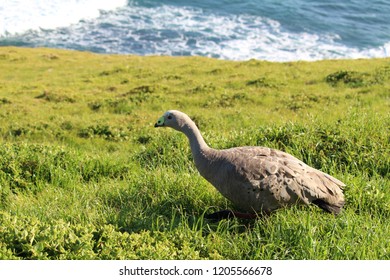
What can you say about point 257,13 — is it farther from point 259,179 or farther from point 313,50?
point 259,179

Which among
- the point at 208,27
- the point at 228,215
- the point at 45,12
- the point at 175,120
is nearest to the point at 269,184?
the point at 228,215

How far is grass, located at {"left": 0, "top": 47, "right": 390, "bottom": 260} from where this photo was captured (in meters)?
5.73

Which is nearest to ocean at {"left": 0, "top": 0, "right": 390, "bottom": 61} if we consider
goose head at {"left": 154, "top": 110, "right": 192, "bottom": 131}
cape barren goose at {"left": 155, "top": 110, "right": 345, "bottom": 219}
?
goose head at {"left": 154, "top": 110, "right": 192, "bottom": 131}

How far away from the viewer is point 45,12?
59.0 m

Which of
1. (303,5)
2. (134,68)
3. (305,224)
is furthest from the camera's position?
(303,5)

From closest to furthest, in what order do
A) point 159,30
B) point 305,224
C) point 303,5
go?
point 305,224, point 159,30, point 303,5

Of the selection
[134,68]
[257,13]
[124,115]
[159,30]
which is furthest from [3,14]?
[124,115]

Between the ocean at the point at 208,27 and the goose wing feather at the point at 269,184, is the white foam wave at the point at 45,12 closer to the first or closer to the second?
the ocean at the point at 208,27

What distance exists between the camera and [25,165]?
9.23m

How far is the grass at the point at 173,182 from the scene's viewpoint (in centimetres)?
573

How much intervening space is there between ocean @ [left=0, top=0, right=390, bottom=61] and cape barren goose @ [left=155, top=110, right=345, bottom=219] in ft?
132

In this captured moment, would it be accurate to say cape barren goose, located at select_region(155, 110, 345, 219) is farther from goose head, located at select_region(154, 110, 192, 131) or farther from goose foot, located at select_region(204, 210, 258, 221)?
goose head, located at select_region(154, 110, 192, 131)

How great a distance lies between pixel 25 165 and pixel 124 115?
8.58 meters

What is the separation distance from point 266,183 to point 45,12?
57.9 m
